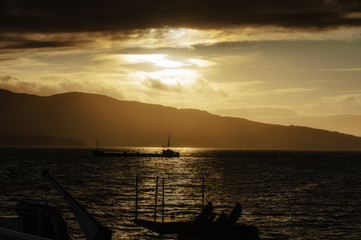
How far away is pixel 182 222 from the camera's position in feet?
69.4

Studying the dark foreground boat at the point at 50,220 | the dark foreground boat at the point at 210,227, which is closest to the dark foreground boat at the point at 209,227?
the dark foreground boat at the point at 210,227

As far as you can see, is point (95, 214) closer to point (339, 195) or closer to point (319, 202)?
point (319, 202)

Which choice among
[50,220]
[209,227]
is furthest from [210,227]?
[50,220]

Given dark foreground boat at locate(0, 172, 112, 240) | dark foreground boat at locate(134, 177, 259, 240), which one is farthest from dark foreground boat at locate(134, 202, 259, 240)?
dark foreground boat at locate(0, 172, 112, 240)

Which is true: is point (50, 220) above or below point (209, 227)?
above

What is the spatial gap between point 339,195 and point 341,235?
4082 centimetres

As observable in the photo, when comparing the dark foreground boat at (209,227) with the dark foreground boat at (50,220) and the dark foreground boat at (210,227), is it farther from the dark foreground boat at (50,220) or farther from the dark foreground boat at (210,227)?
the dark foreground boat at (50,220)

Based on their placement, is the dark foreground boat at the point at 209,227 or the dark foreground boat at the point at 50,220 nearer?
the dark foreground boat at the point at 50,220

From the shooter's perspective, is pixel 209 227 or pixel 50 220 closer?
pixel 50 220

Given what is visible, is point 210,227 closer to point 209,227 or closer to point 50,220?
point 209,227

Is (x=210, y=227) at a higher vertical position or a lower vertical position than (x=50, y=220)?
lower

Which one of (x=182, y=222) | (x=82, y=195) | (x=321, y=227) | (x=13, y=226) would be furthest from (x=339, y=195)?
(x=13, y=226)

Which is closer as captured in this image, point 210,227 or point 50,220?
point 50,220

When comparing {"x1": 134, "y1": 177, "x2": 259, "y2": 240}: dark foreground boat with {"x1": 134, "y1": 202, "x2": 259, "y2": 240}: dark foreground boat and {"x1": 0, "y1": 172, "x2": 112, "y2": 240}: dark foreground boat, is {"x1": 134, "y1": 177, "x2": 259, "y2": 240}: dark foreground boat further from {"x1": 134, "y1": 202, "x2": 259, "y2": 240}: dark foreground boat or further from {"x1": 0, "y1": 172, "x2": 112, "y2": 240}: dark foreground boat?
{"x1": 0, "y1": 172, "x2": 112, "y2": 240}: dark foreground boat
